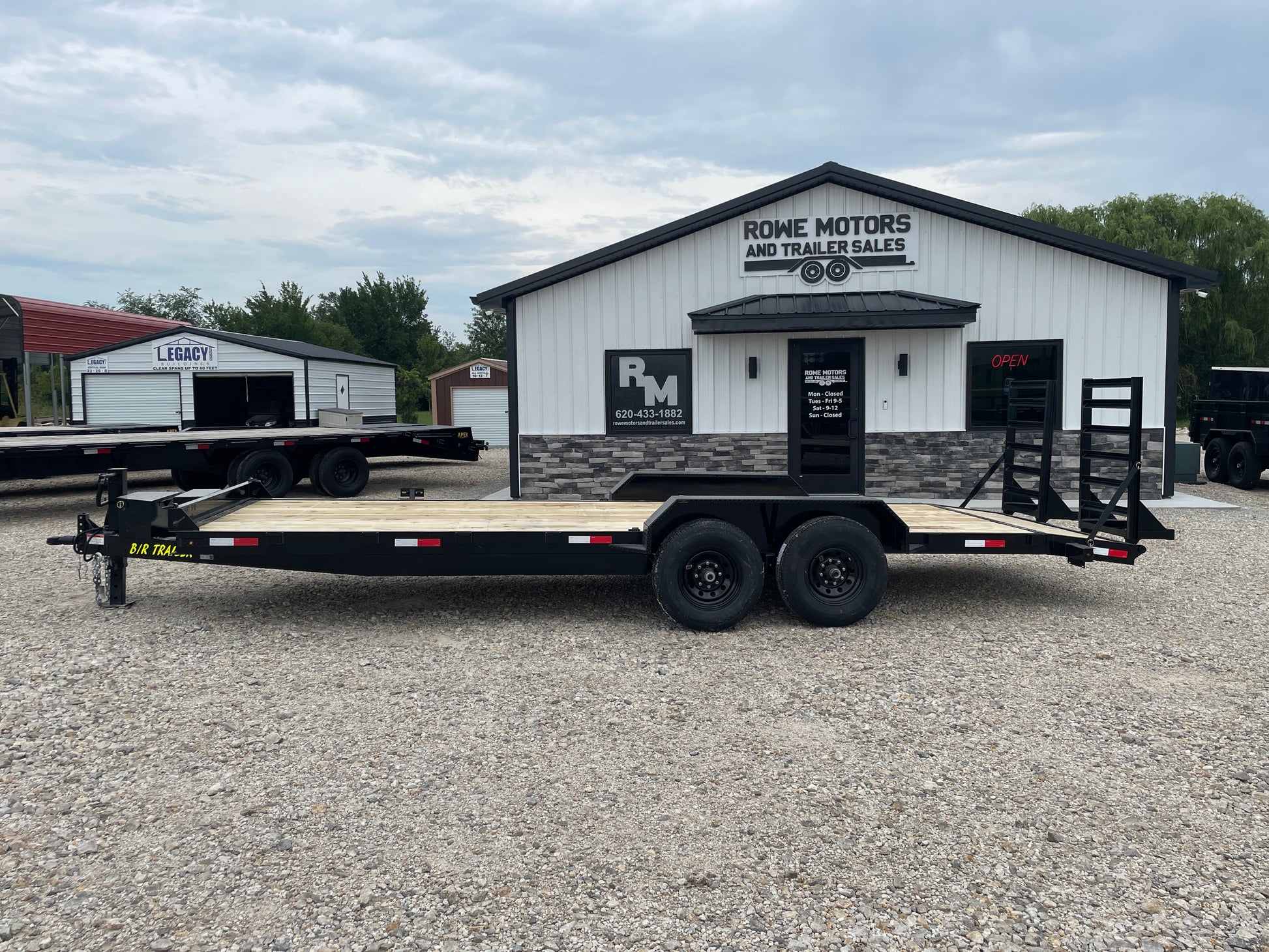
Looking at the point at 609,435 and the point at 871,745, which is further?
the point at 609,435

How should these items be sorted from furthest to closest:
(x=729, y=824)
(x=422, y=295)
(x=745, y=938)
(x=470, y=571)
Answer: (x=422, y=295)
(x=470, y=571)
(x=729, y=824)
(x=745, y=938)

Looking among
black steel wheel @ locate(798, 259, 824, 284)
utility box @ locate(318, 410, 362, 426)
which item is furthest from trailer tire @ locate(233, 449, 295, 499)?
black steel wheel @ locate(798, 259, 824, 284)

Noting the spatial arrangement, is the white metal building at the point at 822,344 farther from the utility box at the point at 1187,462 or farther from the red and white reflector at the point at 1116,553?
the red and white reflector at the point at 1116,553

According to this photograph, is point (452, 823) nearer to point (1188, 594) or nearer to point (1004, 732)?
point (1004, 732)

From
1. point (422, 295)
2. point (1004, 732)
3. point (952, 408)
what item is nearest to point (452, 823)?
point (1004, 732)

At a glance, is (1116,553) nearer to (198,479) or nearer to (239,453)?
→ (239,453)

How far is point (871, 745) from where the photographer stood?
4.27 metres

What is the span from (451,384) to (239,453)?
1535cm

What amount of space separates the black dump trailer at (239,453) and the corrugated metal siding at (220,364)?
6.27 metres

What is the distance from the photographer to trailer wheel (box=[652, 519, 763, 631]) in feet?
20.6

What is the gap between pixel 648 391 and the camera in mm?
13211

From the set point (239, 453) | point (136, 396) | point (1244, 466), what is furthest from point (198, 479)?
point (1244, 466)

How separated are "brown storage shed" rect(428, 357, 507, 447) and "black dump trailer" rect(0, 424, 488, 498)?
1190cm

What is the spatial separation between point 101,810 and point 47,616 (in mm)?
3873
